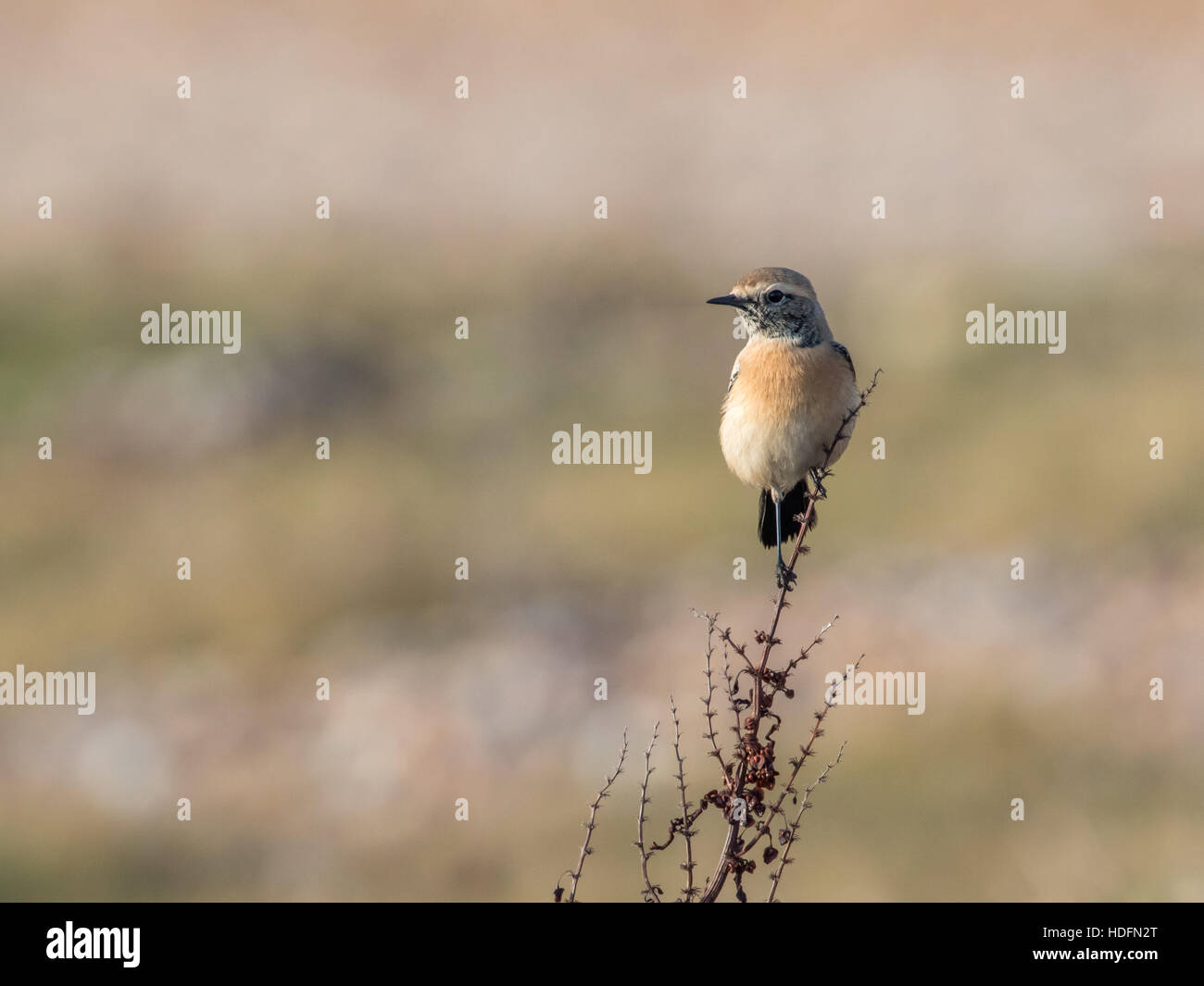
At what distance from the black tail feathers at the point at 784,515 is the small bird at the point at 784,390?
72 mm

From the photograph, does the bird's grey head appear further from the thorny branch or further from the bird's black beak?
the thorny branch

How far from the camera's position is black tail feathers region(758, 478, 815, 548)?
8.66 m

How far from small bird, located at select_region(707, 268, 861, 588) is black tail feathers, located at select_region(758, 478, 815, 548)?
0.24 feet

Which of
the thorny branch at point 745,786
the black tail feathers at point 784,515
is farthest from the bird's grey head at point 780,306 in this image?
the thorny branch at point 745,786

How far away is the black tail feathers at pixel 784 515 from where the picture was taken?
8.66 metres

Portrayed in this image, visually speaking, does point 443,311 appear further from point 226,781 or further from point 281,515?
point 226,781

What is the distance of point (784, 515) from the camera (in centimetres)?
872

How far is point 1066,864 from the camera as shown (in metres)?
18.4

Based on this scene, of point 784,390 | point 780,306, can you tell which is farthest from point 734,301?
point 784,390

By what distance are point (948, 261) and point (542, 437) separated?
30.1 feet

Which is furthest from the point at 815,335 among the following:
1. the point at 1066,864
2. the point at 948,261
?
the point at 948,261

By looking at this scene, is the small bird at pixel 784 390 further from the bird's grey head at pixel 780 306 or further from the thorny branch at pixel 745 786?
the thorny branch at pixel 745 786

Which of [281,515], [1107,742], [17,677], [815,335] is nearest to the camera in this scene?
[815,335]

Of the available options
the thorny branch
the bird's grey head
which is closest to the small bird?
the bird's grey head
